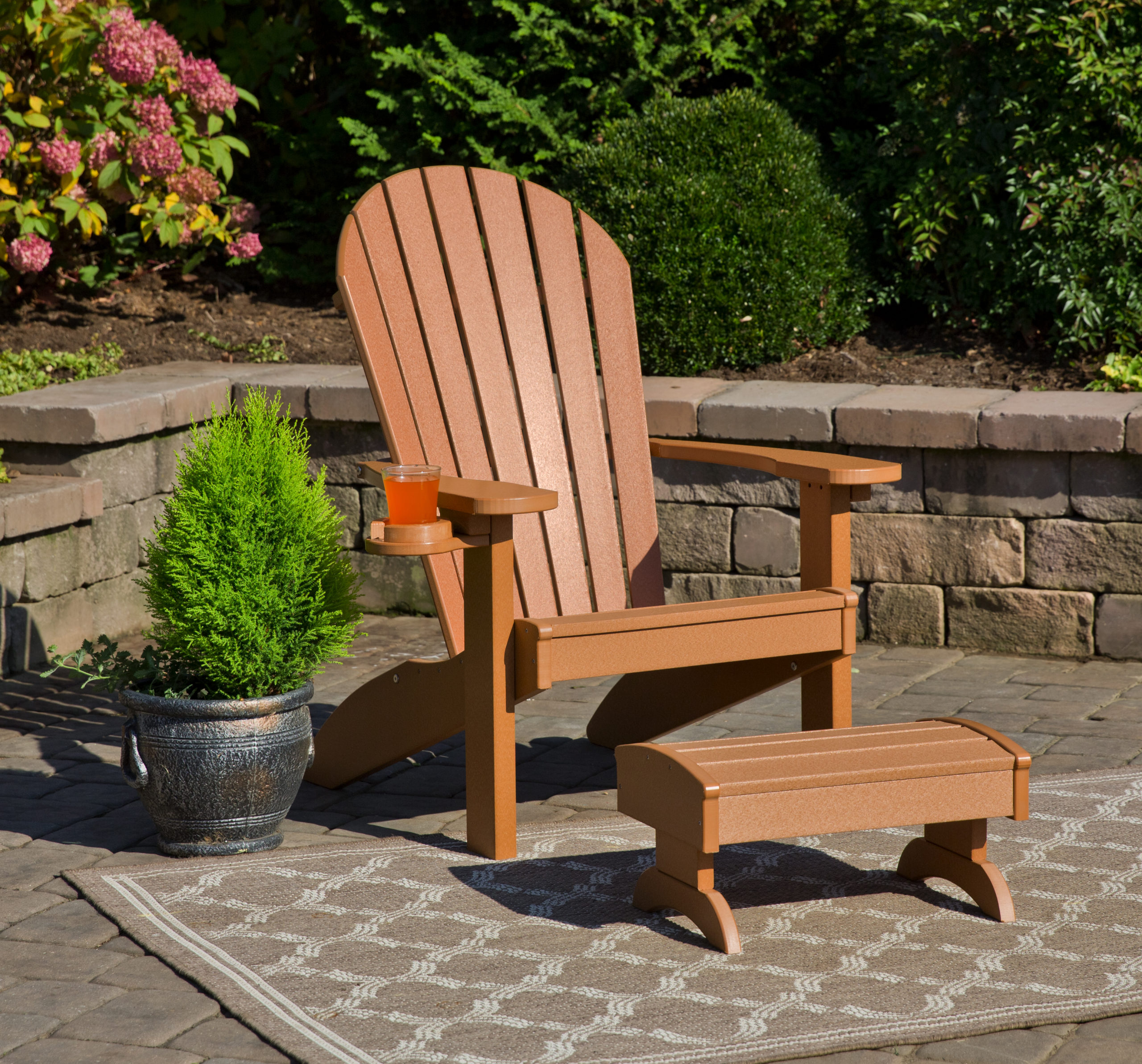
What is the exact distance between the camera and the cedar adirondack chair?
9.45 feet

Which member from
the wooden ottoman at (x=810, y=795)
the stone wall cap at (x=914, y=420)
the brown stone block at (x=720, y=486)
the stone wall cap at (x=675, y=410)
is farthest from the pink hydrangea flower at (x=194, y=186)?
the wooden ottoman at (x=810, y=795)

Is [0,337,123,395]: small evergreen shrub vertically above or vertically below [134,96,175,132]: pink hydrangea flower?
below

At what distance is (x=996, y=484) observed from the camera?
4418 millimetres

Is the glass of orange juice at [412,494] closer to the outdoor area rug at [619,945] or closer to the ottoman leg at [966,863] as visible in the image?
the outdoor area rug at [619,945]

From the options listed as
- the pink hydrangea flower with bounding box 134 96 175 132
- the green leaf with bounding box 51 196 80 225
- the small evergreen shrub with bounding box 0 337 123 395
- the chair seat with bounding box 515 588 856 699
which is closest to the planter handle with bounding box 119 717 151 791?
the chair seat with bounding box 515 588 856 699

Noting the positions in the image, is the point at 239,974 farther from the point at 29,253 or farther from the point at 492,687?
the point at 29,253

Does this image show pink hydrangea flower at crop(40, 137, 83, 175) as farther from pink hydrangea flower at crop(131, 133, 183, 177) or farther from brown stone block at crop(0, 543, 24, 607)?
brown stone block at crop(0, 543, 24, 607)

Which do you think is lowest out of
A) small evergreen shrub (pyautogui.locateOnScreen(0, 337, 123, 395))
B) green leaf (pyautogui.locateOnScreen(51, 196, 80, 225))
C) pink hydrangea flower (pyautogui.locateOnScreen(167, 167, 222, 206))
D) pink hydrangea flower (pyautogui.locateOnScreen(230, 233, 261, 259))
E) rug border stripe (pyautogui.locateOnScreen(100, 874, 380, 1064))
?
rug border stripe (pyautogui.locateOnScreen(100, 874, 380, 1064))

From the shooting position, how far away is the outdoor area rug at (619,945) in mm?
2209

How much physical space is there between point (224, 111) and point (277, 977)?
4.15m

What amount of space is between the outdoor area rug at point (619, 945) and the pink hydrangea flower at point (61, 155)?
327 centimetres

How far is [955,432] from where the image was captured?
4391 mm

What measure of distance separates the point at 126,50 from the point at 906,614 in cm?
337

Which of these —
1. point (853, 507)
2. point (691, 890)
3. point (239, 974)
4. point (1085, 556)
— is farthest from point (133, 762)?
point (1085, 556)
